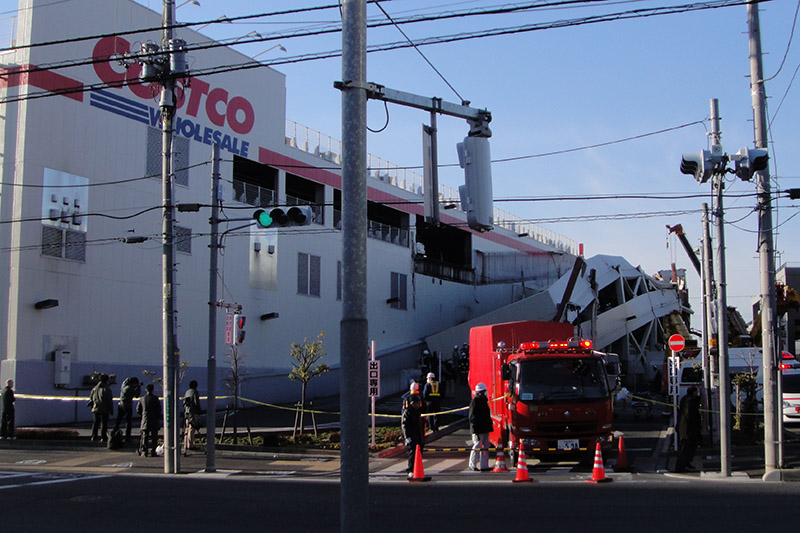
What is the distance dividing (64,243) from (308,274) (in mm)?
14388

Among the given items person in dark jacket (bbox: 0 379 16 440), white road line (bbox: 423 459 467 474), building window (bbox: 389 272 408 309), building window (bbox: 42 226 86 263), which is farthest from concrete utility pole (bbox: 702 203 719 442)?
building window (bbox: 389 272 408 309)

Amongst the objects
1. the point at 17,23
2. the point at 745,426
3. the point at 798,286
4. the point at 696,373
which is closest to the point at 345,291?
the point at 745,426

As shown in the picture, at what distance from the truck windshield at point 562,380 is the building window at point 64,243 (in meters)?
18.8

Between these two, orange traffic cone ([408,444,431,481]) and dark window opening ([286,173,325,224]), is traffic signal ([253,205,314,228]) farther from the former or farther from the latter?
dark window opening ([286,173,325,224])

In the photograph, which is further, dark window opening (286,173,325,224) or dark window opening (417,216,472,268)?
dark window opening (417,216,472,268)

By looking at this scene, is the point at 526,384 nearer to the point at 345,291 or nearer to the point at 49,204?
the point at 345,291

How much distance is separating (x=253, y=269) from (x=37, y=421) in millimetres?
12686

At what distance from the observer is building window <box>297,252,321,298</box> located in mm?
40250

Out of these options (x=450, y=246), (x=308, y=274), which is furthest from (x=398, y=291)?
(x=450, y=246)

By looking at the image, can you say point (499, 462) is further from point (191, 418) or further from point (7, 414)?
point (7, 414)

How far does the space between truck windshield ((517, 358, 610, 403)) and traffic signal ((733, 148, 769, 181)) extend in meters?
4.94

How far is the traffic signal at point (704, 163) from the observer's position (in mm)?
15641

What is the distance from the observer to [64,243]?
28594 mm

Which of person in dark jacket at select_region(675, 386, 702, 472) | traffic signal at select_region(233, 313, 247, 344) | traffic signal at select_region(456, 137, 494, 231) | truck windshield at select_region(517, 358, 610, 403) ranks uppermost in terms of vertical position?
traffic signal at select_region(456, 137, 494, 231)
